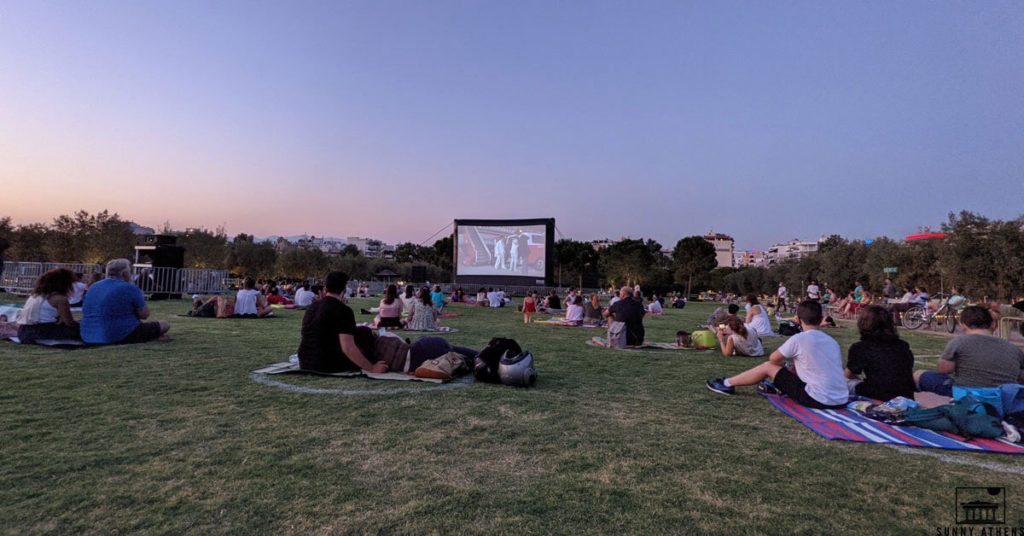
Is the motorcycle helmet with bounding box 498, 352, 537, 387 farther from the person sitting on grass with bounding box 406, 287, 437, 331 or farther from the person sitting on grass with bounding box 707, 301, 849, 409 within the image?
the person sitting on grass with bounding box 406, 287, 437, 331

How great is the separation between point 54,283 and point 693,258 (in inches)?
2361

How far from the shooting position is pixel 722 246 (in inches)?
5935

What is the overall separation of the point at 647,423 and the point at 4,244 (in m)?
24.0

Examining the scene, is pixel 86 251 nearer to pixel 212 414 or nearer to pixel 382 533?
pixel 212 414

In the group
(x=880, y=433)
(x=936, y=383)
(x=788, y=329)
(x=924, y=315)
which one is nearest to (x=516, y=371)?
(x=880, y=433)

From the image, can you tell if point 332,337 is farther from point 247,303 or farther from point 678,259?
point 678,259

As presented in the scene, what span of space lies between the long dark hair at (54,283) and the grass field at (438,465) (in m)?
2.47

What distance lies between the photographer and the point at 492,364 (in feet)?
16.6

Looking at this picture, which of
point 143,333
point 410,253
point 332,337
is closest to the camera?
point 332,337

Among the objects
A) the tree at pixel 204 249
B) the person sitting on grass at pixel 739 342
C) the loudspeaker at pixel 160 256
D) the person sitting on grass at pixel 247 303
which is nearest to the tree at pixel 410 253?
the tree at pixel 204 249

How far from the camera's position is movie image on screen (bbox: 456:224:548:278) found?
3033 centimetres

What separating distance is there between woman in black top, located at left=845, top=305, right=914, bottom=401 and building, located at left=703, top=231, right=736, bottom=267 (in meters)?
148

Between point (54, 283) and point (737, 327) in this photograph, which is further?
point (737, 327)

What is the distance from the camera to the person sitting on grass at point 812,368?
421cm
